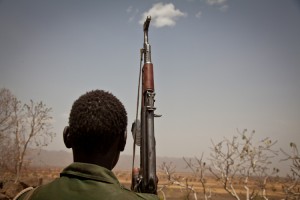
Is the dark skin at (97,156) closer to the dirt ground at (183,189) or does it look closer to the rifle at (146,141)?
the rifle at (146,141)

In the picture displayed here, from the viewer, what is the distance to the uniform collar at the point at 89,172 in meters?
1.24

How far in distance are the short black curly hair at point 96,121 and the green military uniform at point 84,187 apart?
0.13 metres

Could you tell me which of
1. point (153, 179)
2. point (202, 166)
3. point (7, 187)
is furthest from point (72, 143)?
point (7, 187)

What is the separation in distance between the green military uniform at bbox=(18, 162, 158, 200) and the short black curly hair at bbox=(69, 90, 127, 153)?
128 millimetres

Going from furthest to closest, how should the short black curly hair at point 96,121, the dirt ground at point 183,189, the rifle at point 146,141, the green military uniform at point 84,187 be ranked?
1. the dirt ground at point 183,189
2. the rifle at point 146,141
3. the short black curly hair at point 96,121
4. the green military uniform at point 84,187

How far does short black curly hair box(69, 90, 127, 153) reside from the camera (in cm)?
137

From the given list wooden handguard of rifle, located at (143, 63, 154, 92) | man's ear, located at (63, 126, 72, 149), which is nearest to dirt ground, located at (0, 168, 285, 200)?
wooden handguard of rifle, located at (143, 63, 154, 92)

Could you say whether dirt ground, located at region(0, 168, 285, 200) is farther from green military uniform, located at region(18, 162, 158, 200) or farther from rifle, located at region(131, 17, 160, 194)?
green military uniform, located at region(18, 162, 158, 200)

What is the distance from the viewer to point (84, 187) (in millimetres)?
1196

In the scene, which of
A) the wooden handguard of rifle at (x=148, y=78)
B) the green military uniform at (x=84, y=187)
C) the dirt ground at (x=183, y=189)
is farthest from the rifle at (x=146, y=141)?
the dirt ground at (x=183, y=189)

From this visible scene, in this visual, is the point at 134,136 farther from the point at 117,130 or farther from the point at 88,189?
the point at 88,189

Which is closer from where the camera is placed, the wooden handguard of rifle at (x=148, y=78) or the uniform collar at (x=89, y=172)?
the uniform collar at (x=89, y=172)

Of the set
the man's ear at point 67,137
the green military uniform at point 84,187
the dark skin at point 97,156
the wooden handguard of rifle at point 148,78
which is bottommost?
the green military uniform at point 84,187

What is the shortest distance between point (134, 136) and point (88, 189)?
1.42 m
